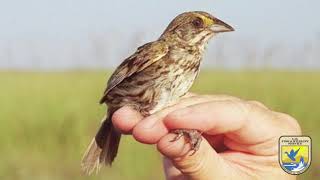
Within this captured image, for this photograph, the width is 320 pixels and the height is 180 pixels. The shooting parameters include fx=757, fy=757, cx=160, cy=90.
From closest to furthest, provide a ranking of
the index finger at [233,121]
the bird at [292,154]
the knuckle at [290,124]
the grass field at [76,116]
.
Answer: the index finger at [233,121]
the knuckle at [290,124]
the bird at [292,154]
the grass field at [76,116]

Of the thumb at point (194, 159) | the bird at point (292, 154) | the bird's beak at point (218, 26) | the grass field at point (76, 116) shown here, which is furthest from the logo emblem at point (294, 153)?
the grass field at point (76, 116)

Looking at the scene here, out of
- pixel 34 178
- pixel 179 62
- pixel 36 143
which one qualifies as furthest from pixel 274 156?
pixel 36 143

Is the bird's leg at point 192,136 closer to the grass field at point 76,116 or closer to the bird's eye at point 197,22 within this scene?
the bird's eye at point 197,22

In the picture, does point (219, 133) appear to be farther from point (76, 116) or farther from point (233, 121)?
point (76, 116)

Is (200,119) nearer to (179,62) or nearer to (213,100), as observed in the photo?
(213,100)

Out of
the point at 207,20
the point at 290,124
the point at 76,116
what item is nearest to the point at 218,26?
the point at 207,20

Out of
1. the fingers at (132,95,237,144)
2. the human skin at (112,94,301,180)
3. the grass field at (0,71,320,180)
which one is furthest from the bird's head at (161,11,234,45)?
the grass field at (0,71,320,180)
